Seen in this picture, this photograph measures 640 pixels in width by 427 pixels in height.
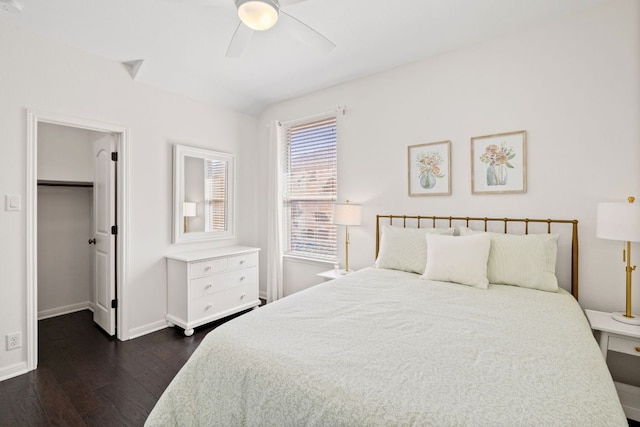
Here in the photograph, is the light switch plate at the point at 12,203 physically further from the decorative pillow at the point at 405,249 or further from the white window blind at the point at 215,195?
the decorative pillow at the point at 405,249

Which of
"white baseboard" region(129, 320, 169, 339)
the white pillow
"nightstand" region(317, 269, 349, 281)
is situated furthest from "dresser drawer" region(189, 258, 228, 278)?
the white pillow

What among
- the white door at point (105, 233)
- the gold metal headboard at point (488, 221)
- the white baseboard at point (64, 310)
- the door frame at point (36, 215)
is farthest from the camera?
the white baseboard at point (64, 310)

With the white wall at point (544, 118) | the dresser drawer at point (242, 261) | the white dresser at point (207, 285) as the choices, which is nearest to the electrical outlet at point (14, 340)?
the white dresser at point (207, 285)

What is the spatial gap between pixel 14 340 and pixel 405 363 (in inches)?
117

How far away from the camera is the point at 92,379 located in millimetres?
2244

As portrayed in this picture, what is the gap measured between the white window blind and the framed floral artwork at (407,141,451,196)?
2348 millimetres

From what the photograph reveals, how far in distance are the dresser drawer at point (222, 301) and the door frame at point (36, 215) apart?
67cm

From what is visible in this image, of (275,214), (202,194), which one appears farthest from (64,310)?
(275,214)

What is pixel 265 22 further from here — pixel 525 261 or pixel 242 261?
pixel 242 261

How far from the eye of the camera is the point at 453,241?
229 cm

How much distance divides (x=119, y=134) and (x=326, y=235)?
2.45 meters

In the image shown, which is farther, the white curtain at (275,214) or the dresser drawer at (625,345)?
the white curtain at (275,214)

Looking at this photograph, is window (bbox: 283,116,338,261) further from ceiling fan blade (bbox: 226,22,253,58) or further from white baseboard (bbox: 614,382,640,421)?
white baseboard (bbox: 614,382,640,421)

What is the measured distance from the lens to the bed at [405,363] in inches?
35.1
